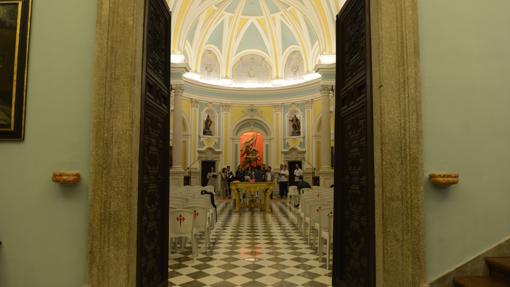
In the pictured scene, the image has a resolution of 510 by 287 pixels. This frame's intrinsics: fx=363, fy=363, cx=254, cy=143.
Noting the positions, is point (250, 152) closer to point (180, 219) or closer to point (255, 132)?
point (255, 132)

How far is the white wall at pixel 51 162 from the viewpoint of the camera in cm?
322

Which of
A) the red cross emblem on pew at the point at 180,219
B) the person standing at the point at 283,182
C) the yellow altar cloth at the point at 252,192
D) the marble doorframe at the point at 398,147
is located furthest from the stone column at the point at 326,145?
the marble doorframe at the point at 398,147

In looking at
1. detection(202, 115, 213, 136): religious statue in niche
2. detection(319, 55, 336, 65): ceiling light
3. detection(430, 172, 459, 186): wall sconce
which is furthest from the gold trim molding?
detection(202, 115, 213, 136): religious statue in niche

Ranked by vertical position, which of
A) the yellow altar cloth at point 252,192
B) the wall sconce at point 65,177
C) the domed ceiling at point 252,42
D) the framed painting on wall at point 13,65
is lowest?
the yellow altar cloth at point 252,192

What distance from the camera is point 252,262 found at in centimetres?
584

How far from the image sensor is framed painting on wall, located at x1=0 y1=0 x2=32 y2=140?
3291 millimetres

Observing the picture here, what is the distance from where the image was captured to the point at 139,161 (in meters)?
3.38

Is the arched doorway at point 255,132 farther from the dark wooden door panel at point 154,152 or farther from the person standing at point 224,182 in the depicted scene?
the dark wooden door panel at point 154,152

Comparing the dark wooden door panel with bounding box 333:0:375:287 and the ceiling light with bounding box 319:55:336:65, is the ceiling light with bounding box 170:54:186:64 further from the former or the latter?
the dark wooden door panel with bounding box 333:0:375:287

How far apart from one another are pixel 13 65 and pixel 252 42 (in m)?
18.5

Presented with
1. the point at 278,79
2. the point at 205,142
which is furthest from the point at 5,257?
the point at 278,79

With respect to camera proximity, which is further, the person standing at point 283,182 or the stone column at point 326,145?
the person standing at point 283,182

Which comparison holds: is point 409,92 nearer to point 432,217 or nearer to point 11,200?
point 432,217

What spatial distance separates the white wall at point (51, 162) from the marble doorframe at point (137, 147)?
163 mm
